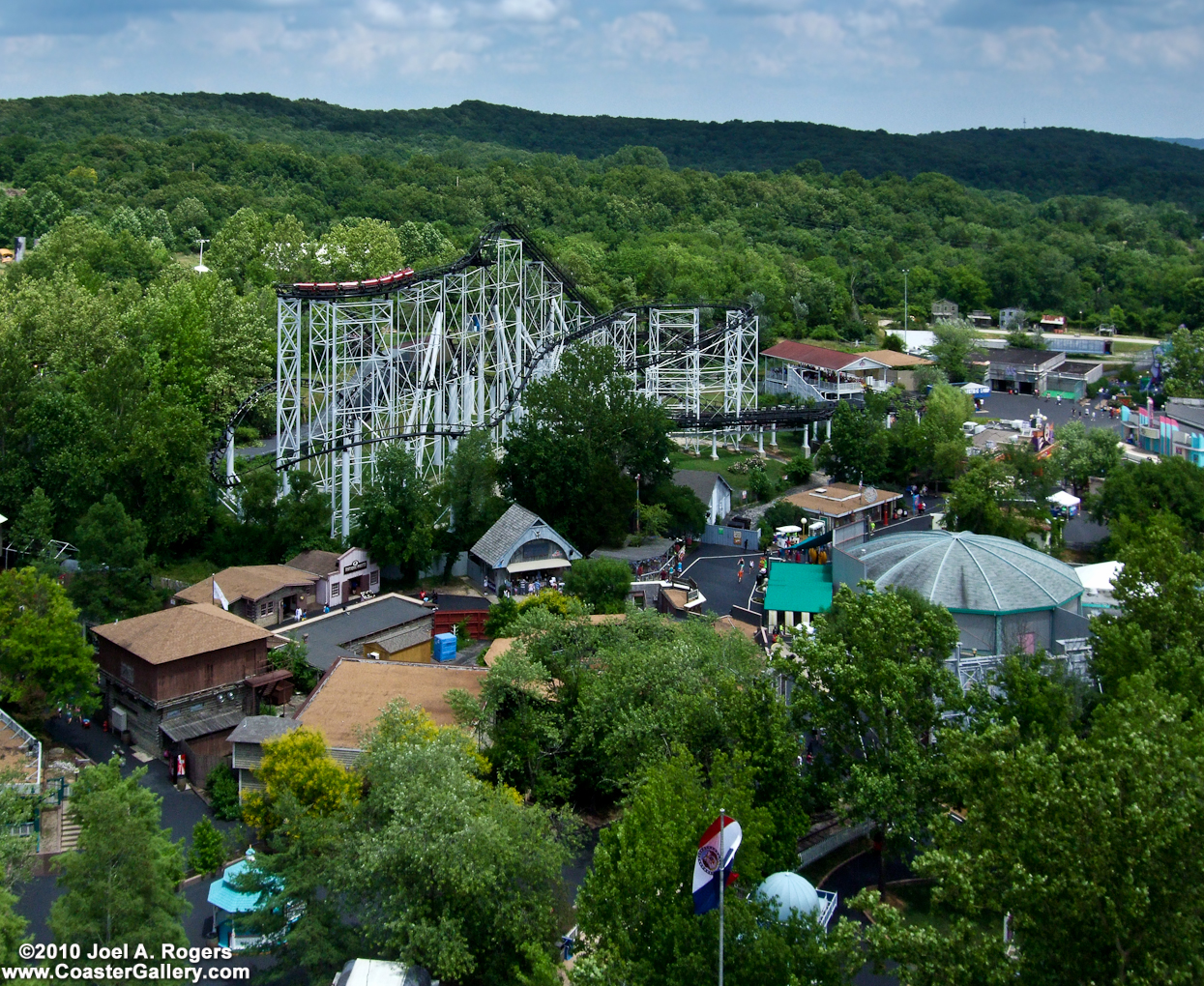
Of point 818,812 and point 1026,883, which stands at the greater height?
point 1026,883

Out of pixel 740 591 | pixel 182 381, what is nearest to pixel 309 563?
pixel 740 591

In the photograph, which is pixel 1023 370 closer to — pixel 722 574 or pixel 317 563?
pixel 722 574

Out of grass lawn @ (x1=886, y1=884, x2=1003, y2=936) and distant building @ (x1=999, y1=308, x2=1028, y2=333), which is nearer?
grass lawn @ (x1=886, y1=884, x2=1003, y2=936)

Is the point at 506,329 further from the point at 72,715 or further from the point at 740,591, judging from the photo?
the point at 72,715

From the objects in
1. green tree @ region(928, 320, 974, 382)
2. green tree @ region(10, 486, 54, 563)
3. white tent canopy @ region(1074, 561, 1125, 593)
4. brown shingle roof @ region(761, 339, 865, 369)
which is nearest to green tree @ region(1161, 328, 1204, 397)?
green tree @ region(928, 320, 974, 382)

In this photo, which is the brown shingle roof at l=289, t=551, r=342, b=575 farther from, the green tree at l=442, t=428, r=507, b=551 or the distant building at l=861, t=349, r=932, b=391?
the distant building at l=861, t=349, r=932, b=391
